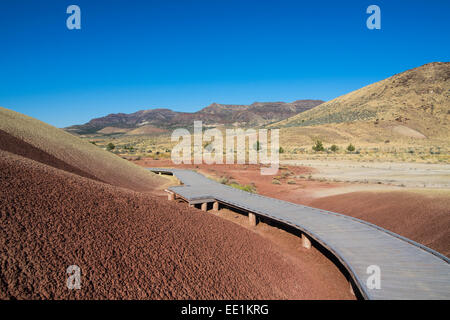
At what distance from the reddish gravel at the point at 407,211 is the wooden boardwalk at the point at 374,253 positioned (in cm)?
164

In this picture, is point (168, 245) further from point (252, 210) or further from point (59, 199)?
point (252, 210)

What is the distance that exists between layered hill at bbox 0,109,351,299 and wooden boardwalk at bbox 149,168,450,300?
739 mm

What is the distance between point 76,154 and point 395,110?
78.8 m

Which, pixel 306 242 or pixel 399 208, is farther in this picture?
pixel 399 208

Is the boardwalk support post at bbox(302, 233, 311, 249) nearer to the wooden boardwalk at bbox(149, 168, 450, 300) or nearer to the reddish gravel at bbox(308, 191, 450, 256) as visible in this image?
the wooden boardwalk at bbox(149, 168, 450, 300)

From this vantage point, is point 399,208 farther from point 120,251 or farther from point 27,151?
point 27,151

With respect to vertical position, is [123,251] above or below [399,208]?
above

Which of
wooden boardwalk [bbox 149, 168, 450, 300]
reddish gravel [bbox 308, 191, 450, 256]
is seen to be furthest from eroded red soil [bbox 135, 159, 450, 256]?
wooden boardwalk [bbox 149, 168, 450, 300]

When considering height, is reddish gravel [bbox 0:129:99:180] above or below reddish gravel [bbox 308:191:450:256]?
above

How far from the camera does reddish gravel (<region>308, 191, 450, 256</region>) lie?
25.4 ft

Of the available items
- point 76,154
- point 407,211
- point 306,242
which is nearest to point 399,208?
point 407,211

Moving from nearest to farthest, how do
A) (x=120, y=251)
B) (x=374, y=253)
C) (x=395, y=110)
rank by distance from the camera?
(x=120, y=251), (x=374, y=253), (x=395, y=110)

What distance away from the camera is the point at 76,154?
1487 centimetres
